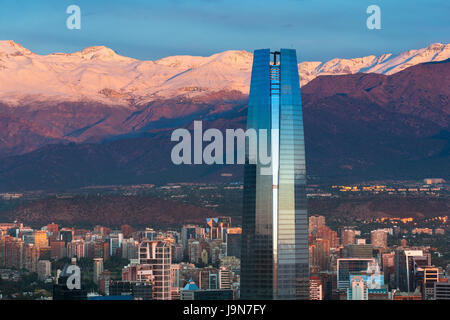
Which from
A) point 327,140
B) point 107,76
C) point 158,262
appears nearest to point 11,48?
point 107,76

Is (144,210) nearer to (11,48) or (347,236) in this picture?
(347,236)

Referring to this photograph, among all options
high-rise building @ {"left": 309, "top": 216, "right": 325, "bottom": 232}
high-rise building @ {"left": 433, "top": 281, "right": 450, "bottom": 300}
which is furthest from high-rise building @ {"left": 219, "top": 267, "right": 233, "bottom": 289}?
high-rise building @ {"left": 309, "top": 216, "right": 325, "bottom": 232}

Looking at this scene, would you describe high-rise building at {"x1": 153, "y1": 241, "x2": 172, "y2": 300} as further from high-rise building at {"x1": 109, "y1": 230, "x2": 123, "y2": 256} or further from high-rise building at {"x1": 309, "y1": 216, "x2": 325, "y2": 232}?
high-rise building at {"x1": 309, "y1": 216, "x2": 325, "y2": 232}

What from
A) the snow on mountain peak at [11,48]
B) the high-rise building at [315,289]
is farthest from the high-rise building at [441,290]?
the snow on mountain peak at [11,48]

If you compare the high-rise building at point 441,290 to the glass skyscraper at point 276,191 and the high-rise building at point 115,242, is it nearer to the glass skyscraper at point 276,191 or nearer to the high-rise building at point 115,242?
the glass skyscraper at point 276,191
